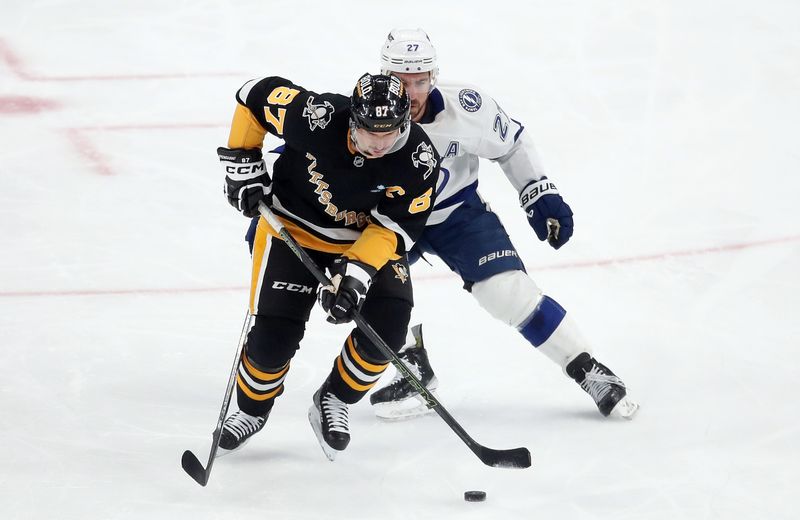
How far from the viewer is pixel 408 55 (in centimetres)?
335

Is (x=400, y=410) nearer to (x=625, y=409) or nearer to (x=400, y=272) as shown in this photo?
(x=400, y=272)

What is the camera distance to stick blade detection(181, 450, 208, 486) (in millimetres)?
2965

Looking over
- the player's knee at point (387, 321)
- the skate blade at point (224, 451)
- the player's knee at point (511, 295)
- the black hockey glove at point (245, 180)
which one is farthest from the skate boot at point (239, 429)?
the player's knee at point (511, 295)

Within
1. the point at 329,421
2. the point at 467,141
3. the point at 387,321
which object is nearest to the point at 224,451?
the point at 329,421

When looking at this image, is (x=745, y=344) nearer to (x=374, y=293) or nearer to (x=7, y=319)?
(x=374, y=293)

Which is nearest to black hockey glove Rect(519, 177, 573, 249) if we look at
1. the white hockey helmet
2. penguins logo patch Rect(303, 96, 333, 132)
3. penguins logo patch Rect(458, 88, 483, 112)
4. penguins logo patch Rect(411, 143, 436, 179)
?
penguins logo patch Rect(458, 88, 483, 112)

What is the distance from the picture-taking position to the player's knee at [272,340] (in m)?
3.03

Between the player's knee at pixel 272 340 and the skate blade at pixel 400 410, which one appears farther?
the skate blade at pixel 400 410

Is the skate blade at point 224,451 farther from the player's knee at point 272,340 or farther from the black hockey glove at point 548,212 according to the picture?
the black hockey glove at point 548,212

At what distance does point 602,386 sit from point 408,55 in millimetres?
1188

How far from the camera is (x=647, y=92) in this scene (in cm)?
616

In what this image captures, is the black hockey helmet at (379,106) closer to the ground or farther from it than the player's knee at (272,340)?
farther from it

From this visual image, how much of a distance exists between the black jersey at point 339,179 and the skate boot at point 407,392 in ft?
1.88

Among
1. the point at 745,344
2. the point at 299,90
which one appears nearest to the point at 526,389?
the point at 745,344
